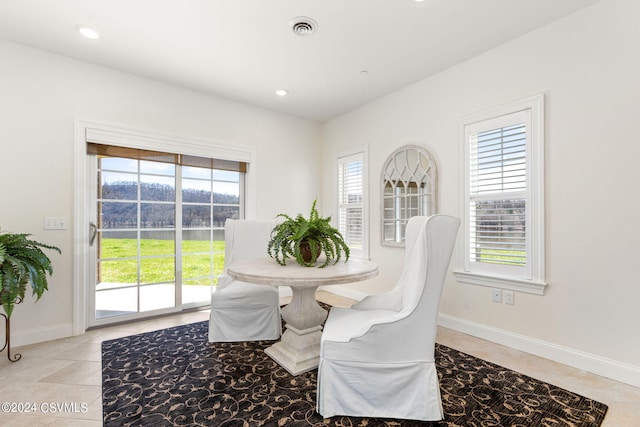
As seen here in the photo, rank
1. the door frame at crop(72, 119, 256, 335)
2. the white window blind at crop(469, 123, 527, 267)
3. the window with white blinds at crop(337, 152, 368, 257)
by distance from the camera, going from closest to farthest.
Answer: the white window blind at crop(469, 123, 527, 267) < the door frame at crop(72, 119, 256, 335) < the window with white blinds at crop(337, 152, 368, 257)

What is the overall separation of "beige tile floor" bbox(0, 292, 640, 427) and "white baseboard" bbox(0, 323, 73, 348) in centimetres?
7

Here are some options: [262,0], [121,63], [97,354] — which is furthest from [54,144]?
[262,0]

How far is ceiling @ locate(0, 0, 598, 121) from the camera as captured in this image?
2230 millimetres

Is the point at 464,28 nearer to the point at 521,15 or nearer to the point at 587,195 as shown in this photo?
the point at 521,15

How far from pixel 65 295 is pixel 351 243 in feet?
10.7

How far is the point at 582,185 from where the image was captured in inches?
88.8

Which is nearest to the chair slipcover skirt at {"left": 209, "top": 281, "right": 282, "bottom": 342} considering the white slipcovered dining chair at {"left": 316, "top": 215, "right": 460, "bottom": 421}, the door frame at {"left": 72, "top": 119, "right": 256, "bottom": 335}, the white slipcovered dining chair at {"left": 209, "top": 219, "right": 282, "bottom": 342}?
the white slipcovered dining chair at {"left": 209, "top": 219, "right": 282, "bottom": 342}

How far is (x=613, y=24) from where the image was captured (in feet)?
6.94

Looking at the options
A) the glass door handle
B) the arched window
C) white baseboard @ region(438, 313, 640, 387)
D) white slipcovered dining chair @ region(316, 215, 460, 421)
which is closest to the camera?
white slipcovered dining chair @ region(316, 215, 460, 421)

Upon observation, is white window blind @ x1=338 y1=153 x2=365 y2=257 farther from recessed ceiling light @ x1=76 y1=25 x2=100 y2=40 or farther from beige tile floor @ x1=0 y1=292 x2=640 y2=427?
recessed ceiling light @ x1=76 y1=25 x2=100 y2=40

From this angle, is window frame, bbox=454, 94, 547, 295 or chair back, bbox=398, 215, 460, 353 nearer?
chair back, bbox=398, 215, 460, 353

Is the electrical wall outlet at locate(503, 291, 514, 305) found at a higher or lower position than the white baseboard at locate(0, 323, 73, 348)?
higher

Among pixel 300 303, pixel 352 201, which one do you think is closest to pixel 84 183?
pixel 300 303

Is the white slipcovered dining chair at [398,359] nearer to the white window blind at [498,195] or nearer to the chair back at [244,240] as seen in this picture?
the white window blind at [498,195]
